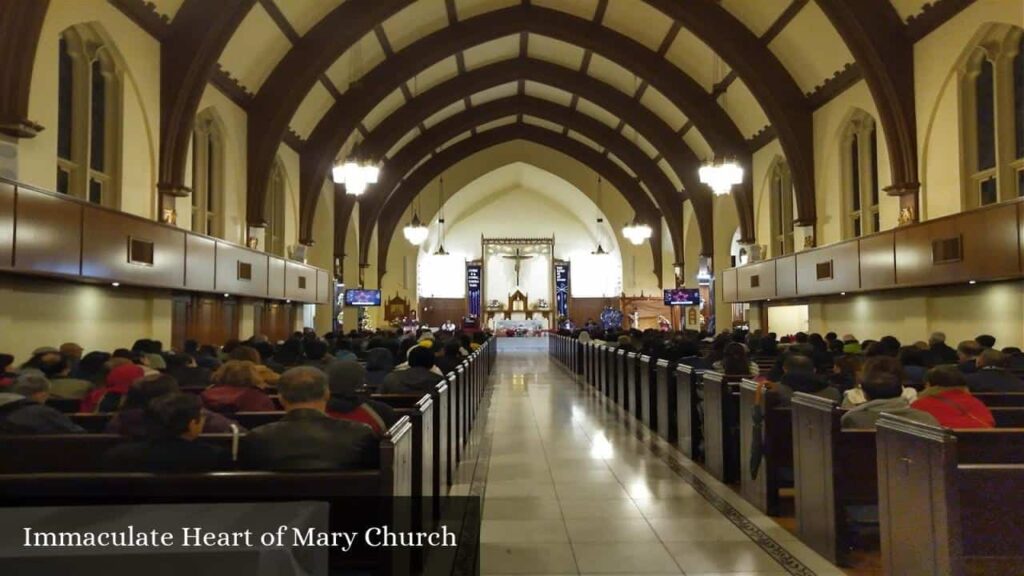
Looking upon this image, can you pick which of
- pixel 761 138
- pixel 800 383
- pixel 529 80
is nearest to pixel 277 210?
pixel 529 80

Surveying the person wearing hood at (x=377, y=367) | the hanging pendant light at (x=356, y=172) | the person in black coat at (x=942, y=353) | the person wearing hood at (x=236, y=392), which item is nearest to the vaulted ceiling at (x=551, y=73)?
the hanging pendant light at (x=356, y=172)

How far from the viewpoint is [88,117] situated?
33.0 ft

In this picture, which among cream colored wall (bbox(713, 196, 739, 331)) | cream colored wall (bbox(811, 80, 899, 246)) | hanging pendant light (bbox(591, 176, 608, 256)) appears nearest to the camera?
cream colored wall (bbox(811, 80, 899, 246))

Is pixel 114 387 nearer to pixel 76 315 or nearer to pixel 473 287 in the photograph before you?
pixel 76 315

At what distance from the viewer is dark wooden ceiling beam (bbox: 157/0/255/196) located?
11.4 meters

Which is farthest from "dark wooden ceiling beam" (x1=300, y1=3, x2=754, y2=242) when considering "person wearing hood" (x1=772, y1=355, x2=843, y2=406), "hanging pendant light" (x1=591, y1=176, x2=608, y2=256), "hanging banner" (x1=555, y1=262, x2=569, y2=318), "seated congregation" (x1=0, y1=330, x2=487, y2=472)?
"hanging banner" (x1=555, y1=262, x2=569, y2=318)

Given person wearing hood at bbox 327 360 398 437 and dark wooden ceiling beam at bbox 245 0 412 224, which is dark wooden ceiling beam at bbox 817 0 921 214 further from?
person wearing hood at bbox 327 360 398 437

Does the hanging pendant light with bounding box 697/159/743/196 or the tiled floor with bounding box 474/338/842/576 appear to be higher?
the hanging pendant light with bounding box 697/159/743/196

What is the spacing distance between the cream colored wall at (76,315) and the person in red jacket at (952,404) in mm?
8523

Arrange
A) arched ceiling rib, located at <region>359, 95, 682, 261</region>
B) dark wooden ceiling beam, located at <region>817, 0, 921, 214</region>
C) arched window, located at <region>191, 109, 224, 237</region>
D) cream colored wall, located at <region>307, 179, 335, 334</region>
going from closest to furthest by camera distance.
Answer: dark wooden ceiling beam, located at <region>817, 0, 921, 214</region> → arched window, located at <region>191, 109, 224, 237</region> → cream colored wall, located at <region>307, 179, 335, 334</region> → arched ceiling rib, located at <region>359, 95, 682, 261</region>

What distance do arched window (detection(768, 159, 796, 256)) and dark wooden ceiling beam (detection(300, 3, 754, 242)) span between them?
1249 millimetres

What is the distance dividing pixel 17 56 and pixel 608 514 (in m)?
7.27

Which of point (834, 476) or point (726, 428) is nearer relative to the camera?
point (834, 476)

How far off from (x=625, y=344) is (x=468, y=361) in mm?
3891
